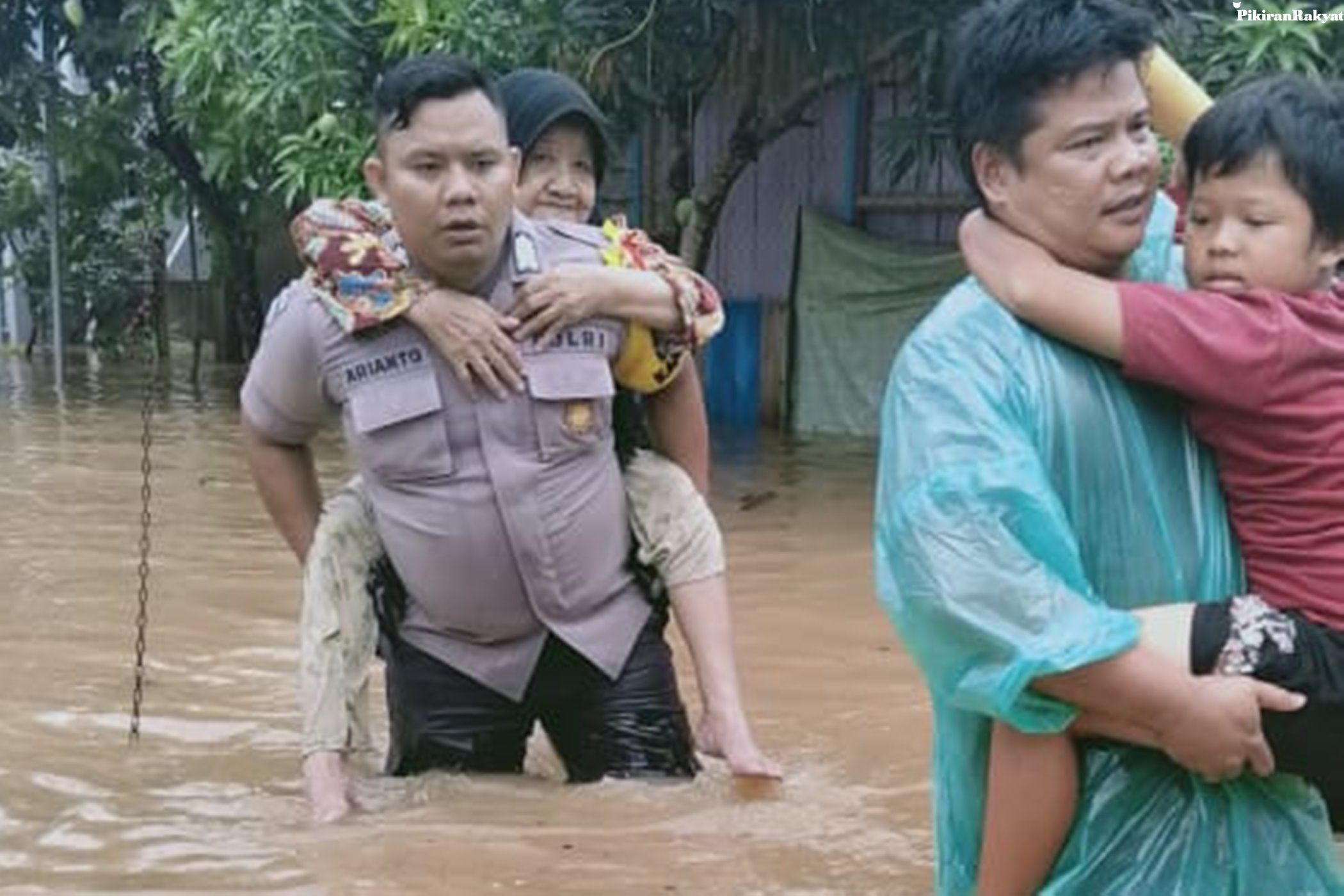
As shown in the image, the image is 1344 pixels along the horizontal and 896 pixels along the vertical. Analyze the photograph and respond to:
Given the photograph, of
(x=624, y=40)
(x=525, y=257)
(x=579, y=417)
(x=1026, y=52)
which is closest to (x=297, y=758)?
(x=579, y=417)

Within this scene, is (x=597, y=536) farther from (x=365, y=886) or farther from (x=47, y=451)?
(x=47, y=451)

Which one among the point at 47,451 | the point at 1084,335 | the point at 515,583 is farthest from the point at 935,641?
the point at 47,451

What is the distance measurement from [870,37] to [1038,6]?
7.51 metres

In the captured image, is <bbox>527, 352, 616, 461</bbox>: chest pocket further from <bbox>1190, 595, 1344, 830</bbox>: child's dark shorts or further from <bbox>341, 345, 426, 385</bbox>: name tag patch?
<bbox>1190, 595, 1344, 830</bbox>: child's dark shorts

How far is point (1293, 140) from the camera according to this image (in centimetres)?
191

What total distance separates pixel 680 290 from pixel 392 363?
59cm

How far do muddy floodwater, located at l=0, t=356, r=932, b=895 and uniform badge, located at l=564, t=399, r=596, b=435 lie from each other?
76 cm

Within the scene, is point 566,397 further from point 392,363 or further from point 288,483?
Result: point 288,483

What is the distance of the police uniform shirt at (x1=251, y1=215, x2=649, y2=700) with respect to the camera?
135 inches

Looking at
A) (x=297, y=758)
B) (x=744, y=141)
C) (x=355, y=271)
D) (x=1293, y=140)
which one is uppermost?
(x=1293, y=140)

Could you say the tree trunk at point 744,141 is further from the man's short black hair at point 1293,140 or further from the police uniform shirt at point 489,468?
the man's short black hair at point 1293,140

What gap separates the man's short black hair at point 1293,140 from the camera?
191cm

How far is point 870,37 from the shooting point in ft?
30.2

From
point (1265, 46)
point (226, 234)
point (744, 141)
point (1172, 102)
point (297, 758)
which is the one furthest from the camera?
point (226, 234)
